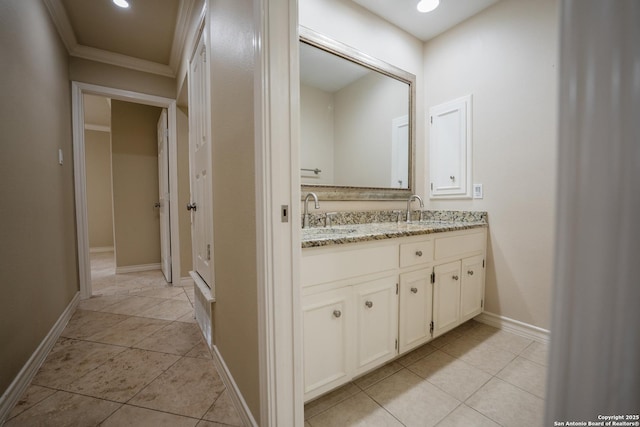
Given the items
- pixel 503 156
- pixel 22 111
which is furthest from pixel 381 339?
pixel 22 111

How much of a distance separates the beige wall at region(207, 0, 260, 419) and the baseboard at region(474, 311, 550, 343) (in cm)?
188

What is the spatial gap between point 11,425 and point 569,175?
6.64ft

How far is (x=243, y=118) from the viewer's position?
3.42ft

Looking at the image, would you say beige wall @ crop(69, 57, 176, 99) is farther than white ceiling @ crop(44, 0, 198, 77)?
Yes

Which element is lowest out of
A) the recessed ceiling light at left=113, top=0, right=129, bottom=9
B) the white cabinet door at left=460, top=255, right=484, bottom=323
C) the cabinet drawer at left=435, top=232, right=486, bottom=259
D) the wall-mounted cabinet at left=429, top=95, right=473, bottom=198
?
the white cabinet door at left=460, top=255, right=484, bottom=323

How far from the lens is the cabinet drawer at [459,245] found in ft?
5.39

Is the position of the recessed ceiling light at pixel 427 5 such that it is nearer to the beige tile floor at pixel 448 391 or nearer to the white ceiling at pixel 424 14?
the white ceiling at pixel 424 14

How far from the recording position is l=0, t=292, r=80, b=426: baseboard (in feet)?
3.87

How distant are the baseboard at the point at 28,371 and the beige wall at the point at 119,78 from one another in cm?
217

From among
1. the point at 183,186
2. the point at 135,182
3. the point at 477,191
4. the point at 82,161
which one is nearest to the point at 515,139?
the point at 477,191

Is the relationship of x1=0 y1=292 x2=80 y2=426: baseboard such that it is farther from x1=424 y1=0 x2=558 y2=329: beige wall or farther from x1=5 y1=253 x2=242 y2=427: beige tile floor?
x1=424 y1=0 x2=558 y2=329: beige wall

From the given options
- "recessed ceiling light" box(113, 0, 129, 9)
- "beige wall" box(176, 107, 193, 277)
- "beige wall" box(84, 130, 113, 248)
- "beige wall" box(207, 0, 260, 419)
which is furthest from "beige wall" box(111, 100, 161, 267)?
"beige wall" box(207, 0, 260, 419)

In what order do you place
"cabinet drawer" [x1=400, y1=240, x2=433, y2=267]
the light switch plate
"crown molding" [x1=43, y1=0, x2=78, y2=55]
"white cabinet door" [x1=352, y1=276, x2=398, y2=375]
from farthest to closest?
the light switch plate, "crown molding" [x1=43, y1=0, x2=78, y2=55], "cabinet drawer" [x1=400, y1=240, x2=433, y2=267], "white cabinet door" [x1=352, y1=276, x2=398, y2=375]

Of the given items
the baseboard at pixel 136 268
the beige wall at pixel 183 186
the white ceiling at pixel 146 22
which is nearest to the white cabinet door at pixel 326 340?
the white ceiling at pixel 146 22
